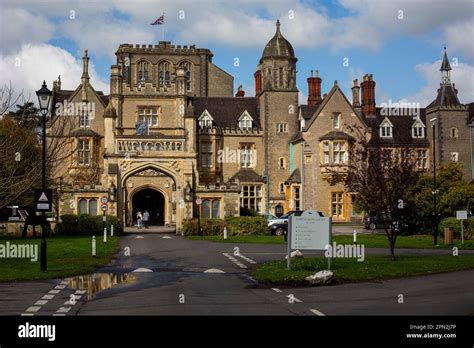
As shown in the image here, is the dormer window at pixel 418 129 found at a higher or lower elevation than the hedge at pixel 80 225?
higher

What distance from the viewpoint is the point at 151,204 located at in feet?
217

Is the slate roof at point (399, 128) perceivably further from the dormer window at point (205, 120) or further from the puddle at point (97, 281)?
the puddle at point (97, 281)

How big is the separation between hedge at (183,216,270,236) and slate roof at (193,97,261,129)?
19077 millimetres

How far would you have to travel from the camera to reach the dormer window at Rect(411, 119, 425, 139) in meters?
62.8

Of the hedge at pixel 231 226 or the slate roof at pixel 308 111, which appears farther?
the slate roof at pixel 308 111

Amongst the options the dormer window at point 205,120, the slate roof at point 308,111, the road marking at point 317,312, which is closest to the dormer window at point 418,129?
the slate roof at point 308,111

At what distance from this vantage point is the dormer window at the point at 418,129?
206 ft

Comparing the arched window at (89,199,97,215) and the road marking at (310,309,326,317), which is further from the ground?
the arched window at (89,199,97,215)

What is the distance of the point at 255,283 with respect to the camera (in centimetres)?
1853

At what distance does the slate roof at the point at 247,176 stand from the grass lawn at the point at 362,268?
34.9 m

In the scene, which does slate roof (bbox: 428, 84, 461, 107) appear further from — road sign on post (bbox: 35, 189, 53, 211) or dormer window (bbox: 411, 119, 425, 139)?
road sign on post (bbox: 35, 189, 53, 211)

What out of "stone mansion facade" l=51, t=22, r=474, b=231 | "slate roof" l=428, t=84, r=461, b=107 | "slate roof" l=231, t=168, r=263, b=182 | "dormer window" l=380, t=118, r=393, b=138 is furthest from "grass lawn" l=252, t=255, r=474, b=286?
"slate roof" l=428, t=84, r=461, b=107
